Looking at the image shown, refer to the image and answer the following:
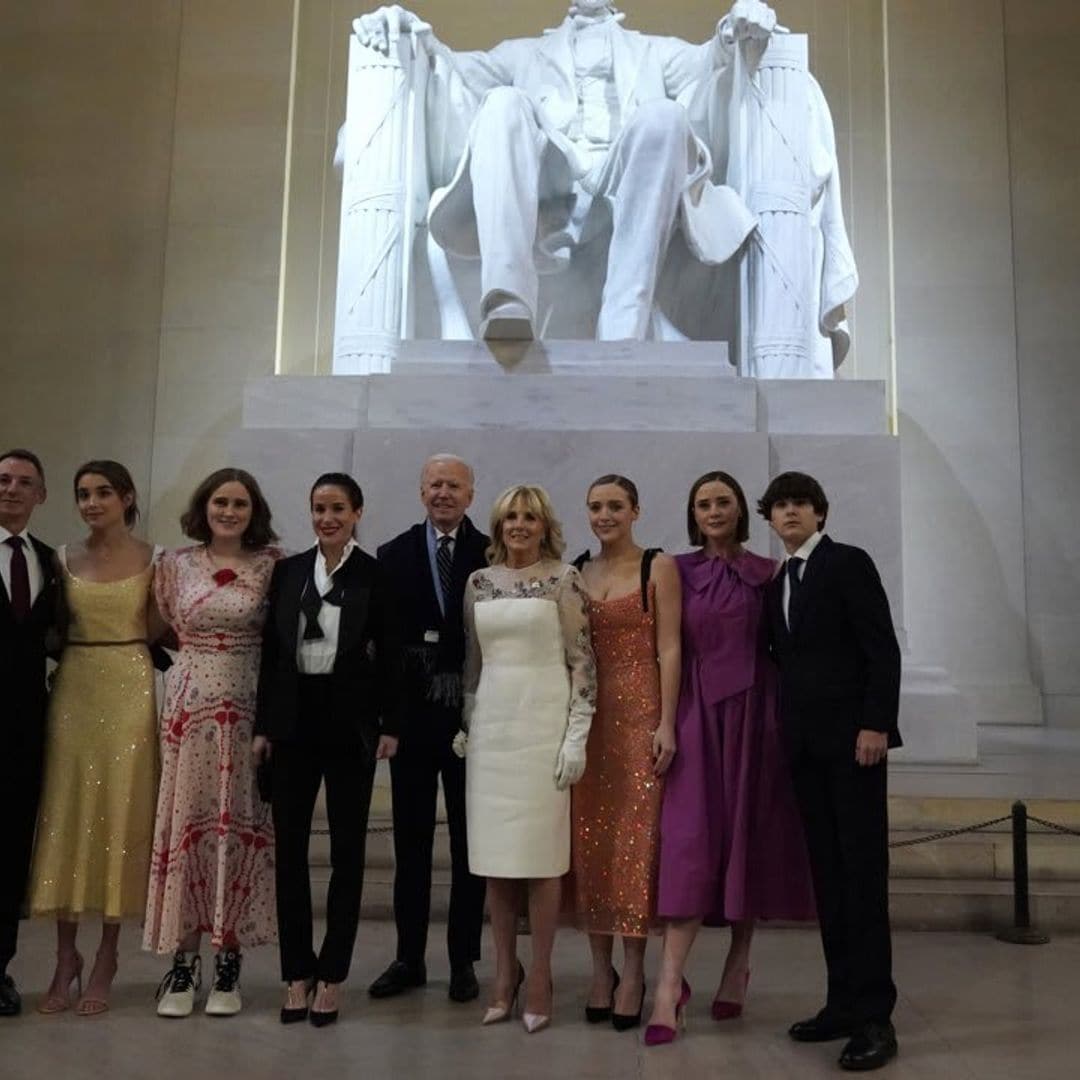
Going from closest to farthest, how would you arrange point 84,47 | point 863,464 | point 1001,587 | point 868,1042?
1. point 868,1042
2. point 863,464
3. point 1001,587
4. point 84,47

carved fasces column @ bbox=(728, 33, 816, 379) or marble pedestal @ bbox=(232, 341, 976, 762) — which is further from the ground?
carved fasces column @ bbox=(728, 33, 816, 379)

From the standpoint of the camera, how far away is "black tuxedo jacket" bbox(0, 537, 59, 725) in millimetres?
2982

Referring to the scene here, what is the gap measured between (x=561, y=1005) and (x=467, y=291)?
12.7 ft

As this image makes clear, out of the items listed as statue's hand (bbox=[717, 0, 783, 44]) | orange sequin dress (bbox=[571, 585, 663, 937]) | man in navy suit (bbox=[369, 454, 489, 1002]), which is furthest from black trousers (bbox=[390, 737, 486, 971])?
statue's hand (bbox=[717, 0, 783, 44])

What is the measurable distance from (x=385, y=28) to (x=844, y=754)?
447cm

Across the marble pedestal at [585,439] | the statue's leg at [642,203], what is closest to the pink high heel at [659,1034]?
the marble pedestal at [585,439]

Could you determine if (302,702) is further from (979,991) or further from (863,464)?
(863,464)

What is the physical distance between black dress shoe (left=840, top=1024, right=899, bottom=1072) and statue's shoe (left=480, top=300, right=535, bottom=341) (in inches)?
132

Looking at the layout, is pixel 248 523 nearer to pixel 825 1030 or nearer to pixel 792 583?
pixel 792 583

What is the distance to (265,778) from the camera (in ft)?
9.72

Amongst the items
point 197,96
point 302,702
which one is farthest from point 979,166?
point 302,702

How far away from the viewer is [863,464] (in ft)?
16.6

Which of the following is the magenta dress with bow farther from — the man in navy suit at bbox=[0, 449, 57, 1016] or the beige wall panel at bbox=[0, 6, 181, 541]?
the beige wall panel at bbox=[0, 6, 181, 541]

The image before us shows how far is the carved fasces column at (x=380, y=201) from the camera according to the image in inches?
227
